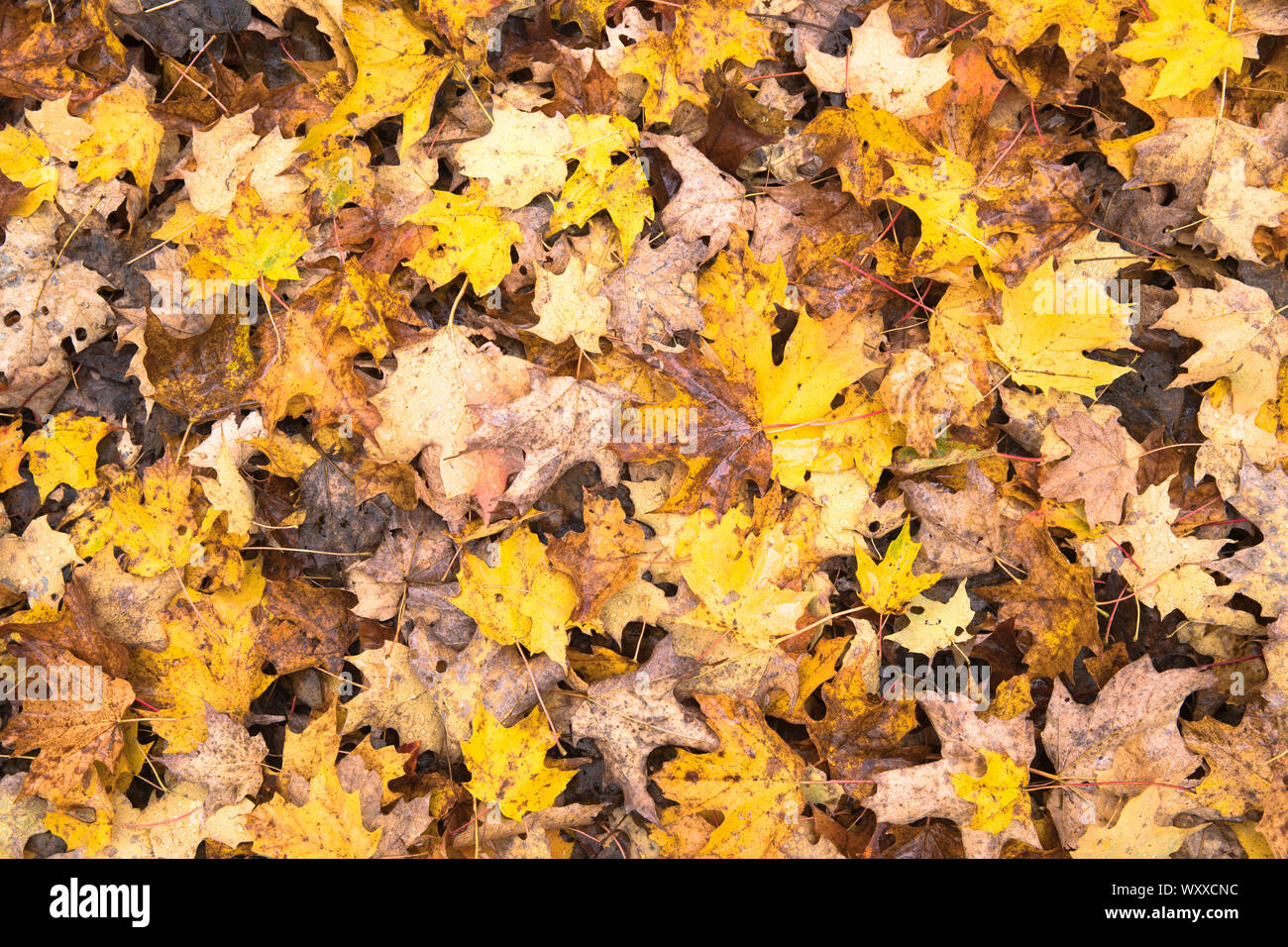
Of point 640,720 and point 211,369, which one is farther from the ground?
point 211,369

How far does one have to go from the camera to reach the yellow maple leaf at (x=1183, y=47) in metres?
1.95

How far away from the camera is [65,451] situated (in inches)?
81.8

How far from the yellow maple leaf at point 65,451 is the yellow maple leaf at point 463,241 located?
931mm

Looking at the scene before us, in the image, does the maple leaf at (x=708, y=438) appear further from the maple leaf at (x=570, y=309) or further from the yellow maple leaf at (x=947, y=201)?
the yellow maple leaf at (x=947, y=201)

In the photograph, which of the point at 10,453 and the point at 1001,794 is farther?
the point at 10,453

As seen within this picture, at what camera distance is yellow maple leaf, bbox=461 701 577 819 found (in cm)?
194

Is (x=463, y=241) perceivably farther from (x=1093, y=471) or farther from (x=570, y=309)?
(x=1093, y=471)

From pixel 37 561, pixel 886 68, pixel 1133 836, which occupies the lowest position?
pixel 1133 836

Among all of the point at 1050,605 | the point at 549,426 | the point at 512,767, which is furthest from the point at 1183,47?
the point at 512,767

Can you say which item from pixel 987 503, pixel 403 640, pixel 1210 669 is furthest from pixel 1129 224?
pixel 403 640

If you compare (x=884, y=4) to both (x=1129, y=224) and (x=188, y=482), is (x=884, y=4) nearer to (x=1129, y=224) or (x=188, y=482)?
(x=1129, y=224)

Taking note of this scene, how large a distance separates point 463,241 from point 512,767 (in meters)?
1.25

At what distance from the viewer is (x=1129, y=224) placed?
6.77 feet

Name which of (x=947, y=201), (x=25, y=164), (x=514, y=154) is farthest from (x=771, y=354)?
(x=25, y=164)
